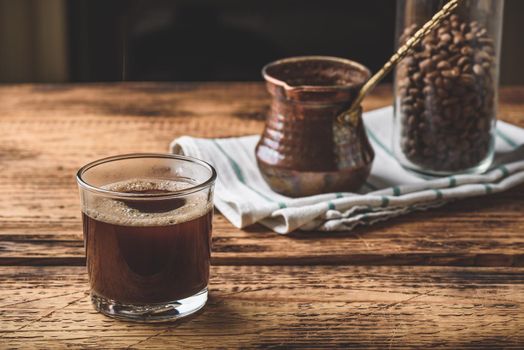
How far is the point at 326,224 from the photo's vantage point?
983mm

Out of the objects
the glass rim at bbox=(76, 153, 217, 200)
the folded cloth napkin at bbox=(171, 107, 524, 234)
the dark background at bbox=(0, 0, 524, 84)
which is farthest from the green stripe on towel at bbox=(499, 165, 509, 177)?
the dark background at bbox=(0, 0, 524, 84)

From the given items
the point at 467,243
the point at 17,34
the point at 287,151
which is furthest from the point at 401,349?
the point at 17,34

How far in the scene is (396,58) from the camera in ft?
3.24

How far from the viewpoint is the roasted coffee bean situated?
1.09 m

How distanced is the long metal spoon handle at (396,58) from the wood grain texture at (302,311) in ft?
0.72

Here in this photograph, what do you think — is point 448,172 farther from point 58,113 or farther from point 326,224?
point 58,113

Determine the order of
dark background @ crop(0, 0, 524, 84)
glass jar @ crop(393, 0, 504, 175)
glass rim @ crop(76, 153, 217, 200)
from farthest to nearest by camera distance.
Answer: dark background @ crop(0, 0, 524, 84), glass jar @ crop(393, 0, 504, 175), glass rim @ crop(76, 153, 217, 200)

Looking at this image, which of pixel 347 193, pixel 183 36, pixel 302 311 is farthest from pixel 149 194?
pixel 183 36

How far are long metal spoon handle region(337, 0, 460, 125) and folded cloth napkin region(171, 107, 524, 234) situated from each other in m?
0.10

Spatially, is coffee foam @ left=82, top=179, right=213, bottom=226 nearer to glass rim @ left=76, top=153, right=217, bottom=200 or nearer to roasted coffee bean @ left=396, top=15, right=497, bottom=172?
glass rim @ left=76, top=153, right=217, bottom=200

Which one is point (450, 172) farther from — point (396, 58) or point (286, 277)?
point (286, 277)

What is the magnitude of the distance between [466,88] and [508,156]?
0.51 feet

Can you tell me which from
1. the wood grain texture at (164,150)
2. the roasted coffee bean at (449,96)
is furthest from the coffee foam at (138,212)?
the roasted coffee bean at (449,96)

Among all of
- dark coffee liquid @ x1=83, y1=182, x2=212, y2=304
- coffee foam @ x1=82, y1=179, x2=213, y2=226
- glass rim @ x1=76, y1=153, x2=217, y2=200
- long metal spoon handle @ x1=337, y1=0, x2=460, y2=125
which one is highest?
long metal spoon handle @ x1=337, y1=0, x2=460, y2=125
